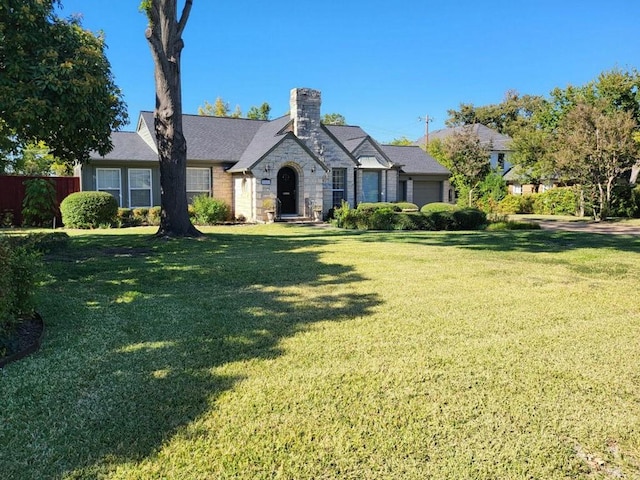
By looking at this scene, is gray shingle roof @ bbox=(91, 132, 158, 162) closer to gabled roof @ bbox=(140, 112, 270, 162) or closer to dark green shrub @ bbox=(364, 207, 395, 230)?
gabled roof @ bbox=(140, 112, 270, 162)

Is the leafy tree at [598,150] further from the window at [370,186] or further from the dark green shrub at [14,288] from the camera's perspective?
the dark green shrub at [14,288]

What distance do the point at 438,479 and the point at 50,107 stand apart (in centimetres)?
938

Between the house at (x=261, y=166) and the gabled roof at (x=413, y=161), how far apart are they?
6.50ft

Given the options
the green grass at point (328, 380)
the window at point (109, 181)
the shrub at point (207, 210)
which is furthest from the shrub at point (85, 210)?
the green grass at point (328, 380)

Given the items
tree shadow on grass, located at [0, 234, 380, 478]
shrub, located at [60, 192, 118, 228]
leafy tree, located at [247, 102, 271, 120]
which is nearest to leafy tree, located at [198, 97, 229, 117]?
leafy tree, located at [247, 102, 271, 120]

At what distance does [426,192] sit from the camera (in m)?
31.5

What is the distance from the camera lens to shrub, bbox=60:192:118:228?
59.7ft

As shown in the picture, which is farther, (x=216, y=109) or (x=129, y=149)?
(x=216, y=109)

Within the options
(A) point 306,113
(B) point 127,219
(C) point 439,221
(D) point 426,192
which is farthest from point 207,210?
(D) point 426,192

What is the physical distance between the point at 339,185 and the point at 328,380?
22.6 meters

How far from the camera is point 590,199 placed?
2719 centimetres

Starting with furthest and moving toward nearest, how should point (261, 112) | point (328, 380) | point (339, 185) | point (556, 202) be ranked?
point (261, 112) < point (556, 202) < point (339, 185) < point (328, 380)

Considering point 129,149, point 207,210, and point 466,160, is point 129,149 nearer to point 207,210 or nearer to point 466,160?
point 207,210

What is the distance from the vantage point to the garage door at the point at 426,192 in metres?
31.3
